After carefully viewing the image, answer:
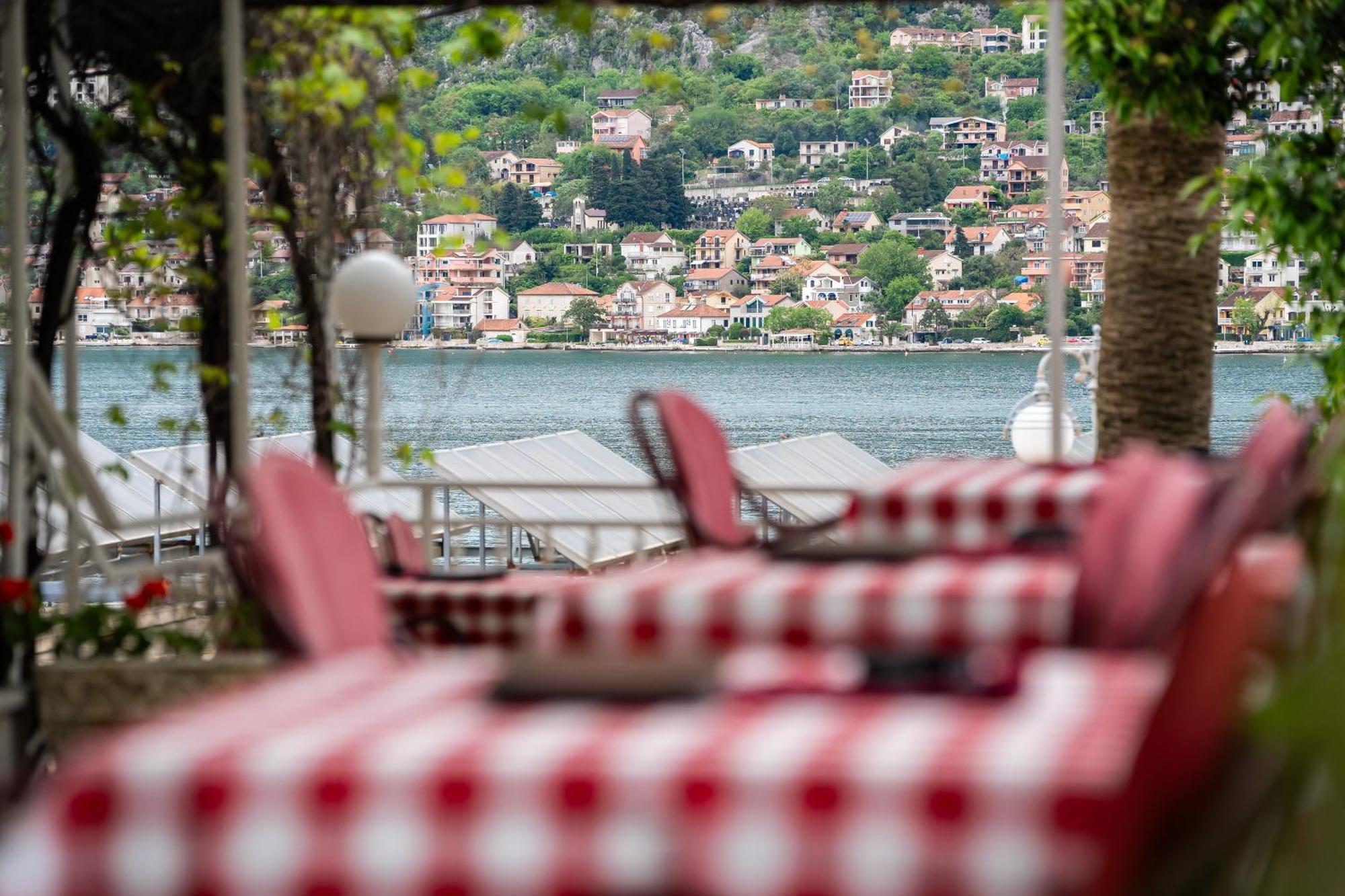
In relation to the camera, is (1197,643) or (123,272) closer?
(1197,643)

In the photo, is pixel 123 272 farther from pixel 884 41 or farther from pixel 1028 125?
pixel 1028 125

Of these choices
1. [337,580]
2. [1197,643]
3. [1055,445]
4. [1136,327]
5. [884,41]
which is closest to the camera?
[1197,643]

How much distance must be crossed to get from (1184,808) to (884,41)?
174 inches

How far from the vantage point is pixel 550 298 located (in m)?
58.1

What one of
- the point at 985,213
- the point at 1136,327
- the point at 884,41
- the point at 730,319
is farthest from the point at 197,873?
the point at 730,319

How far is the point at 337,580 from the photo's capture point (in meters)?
2.29

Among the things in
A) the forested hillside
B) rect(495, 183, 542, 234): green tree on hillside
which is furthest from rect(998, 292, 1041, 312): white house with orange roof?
rect(495, 183, 542, 234): green tree on hillside

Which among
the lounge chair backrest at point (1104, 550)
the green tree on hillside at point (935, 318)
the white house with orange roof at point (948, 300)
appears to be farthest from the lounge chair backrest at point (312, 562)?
the green tree on hillside at point (935, 318)

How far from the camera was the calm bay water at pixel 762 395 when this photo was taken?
51031mm

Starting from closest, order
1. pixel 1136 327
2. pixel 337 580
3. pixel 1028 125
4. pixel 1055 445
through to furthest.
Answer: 1. pixel 337 580
2. pixel 1055 445
3. pixel 1136 327
4. pixel 1028 125

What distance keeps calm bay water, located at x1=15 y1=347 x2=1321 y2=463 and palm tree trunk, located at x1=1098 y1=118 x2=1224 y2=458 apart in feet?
124

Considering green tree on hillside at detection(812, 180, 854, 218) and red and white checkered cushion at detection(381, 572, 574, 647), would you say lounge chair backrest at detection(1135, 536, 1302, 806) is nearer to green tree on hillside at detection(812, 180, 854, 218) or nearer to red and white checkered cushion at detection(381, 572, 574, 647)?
red and white checkered cushion at detection(381, 572, 574, 647)

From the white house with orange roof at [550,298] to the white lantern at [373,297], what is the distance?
50.0 metres

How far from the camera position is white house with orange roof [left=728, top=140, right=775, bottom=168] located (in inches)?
1264
